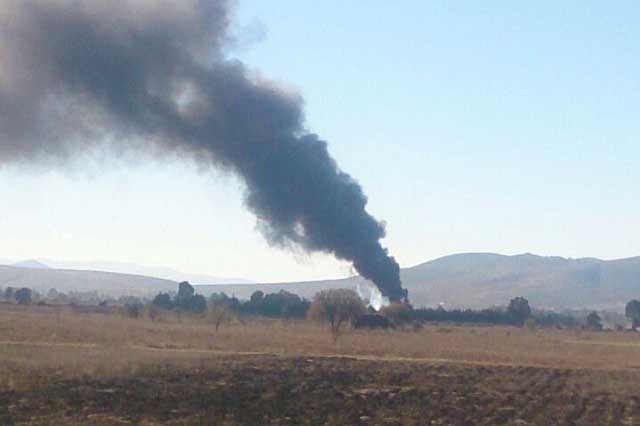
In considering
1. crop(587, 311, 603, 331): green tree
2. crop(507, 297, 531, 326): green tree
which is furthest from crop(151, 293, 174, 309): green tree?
crop(587, 311, 603, 331): green tree

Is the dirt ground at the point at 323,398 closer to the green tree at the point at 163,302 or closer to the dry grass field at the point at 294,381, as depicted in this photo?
the dry grass field at the point at 294,381

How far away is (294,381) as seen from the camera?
122 ft

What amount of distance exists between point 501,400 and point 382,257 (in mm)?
57659

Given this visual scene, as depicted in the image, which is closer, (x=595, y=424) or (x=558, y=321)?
(x=595, y=424)

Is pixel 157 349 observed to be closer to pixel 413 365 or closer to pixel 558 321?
pixel 413 365

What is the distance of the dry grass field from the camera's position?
87.9 feet

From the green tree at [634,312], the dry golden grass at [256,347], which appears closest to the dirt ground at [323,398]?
the dry golden grass at [256,347]

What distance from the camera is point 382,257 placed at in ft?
297

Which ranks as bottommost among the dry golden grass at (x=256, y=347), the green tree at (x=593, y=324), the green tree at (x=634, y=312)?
the dry golden grass at (x=256, y=347)

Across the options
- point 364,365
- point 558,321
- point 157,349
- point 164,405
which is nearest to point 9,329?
point 157,349

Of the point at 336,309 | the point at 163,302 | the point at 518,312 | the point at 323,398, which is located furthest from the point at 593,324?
the point at 323,398

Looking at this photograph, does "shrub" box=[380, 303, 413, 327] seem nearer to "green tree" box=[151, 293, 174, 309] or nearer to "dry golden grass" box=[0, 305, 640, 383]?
"dry golden grass" box=[0, 305, 640, 383]

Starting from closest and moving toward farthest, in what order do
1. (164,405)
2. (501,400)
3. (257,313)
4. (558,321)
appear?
(164,405) → (501,400) → (257,313) → (558,321)

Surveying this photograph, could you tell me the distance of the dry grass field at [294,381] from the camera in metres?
26.8
